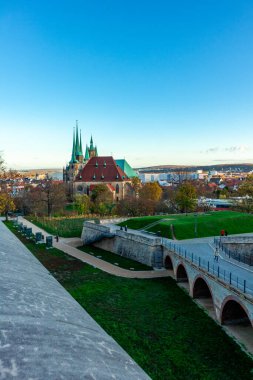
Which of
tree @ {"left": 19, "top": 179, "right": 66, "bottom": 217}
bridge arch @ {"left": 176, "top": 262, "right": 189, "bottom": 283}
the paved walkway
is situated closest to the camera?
bridge arch @ {"left": 176, "top": 262, "right": 189, "bottom": 283}

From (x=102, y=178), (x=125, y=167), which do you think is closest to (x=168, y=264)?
(x=102, y=178)

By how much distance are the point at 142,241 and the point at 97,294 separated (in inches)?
388

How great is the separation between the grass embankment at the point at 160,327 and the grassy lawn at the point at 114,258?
147 inches

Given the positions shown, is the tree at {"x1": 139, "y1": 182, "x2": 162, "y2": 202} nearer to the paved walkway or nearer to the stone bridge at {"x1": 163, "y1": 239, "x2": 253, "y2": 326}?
the paved walkway

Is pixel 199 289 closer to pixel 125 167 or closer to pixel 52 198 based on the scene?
pixel 52 198

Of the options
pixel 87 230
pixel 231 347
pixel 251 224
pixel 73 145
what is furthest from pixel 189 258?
pixel 73 145

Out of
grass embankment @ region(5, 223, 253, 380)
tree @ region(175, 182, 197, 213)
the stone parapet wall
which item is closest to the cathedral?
tree @ region(175, 182, 197, 213)

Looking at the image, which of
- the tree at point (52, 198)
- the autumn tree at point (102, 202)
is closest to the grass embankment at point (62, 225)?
the tree at point (52, 198)

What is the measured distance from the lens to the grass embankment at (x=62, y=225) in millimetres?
47287

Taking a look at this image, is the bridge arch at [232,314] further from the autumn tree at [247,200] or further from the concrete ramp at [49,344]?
the autumn tree at [247,200]

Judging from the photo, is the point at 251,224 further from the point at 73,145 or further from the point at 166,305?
the point at 73,145

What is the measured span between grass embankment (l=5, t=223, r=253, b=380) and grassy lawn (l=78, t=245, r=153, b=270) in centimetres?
372

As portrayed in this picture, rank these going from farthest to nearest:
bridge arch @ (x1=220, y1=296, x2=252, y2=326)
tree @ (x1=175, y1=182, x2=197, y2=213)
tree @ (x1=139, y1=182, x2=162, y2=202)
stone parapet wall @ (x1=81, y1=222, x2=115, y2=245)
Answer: tree @ (x1=139, y1=182, x2=162, y2=202) < tree @ (x1=175, y1=182, x2=197, y2=213) < stone parapet wall @ (x1=81, y1=222, x2=115, y2=245) < bridge arch @ (x1=220, y1=296, x2=252, y2=326)

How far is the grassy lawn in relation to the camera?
30845 millimetres
